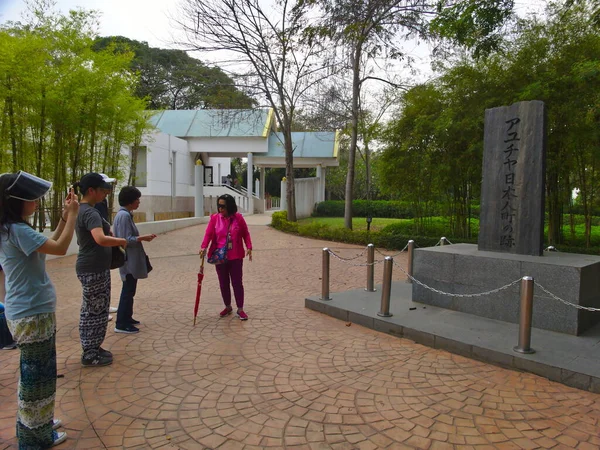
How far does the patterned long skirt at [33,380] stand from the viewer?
2244 millimetres

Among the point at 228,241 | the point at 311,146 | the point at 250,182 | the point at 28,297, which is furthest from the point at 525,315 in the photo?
the point at 311,146

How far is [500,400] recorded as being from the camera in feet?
9.69

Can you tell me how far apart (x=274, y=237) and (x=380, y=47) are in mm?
7037

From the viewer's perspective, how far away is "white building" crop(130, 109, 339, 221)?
60.5 ft

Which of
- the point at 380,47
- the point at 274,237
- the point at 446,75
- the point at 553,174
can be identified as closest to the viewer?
the point at 553,174

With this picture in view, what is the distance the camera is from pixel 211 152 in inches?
841

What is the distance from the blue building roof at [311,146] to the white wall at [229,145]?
2.51 feet

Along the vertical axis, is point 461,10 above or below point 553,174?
above

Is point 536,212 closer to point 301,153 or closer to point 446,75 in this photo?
point 446,75

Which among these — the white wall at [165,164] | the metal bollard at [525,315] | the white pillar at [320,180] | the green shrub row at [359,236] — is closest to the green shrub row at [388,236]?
the green shrub row at [359,236]

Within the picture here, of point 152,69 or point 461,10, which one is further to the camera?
point 152,69

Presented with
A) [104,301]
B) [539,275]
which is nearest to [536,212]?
[539,275]

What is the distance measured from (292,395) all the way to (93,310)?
185cm

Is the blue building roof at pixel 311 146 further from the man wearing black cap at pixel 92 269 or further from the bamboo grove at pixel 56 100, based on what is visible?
the man wearing black cap at pixel 92 269
